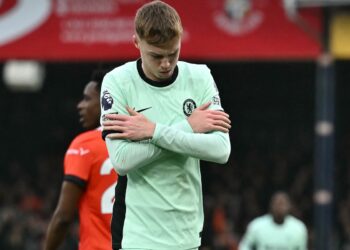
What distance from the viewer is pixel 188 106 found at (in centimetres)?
464

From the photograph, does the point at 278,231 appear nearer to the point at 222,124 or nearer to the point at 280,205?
the point at 280,205

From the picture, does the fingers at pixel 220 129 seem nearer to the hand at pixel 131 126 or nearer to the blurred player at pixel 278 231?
the hand at pixel 131 126

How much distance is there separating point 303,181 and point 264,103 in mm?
1520

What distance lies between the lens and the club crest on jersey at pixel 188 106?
4.64 m

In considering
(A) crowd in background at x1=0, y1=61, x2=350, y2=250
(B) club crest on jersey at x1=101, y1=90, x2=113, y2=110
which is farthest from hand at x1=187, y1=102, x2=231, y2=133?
(A) crowd in background at x1=0, y1=61, x2=350, y2=250

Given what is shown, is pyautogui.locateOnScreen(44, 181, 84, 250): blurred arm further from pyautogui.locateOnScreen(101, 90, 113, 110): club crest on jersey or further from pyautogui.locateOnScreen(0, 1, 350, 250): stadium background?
pyautogui.locateOnScreen(0, 1, 350, 250): stadium background

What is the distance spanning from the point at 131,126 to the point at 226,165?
42.6ft

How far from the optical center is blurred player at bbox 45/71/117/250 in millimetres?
6020

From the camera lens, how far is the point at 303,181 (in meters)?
17.1

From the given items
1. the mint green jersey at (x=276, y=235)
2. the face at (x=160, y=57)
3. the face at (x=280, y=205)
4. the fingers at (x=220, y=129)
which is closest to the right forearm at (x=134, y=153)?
the fingers at (x=220, y=129)

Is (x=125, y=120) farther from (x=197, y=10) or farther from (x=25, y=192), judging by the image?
(x=25, y=192)

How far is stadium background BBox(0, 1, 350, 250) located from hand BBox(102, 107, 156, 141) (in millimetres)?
11278

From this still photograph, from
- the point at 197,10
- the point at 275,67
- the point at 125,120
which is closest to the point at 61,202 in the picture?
the point at 125,120

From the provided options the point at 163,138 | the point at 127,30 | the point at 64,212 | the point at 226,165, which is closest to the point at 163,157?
the point at 163,138
